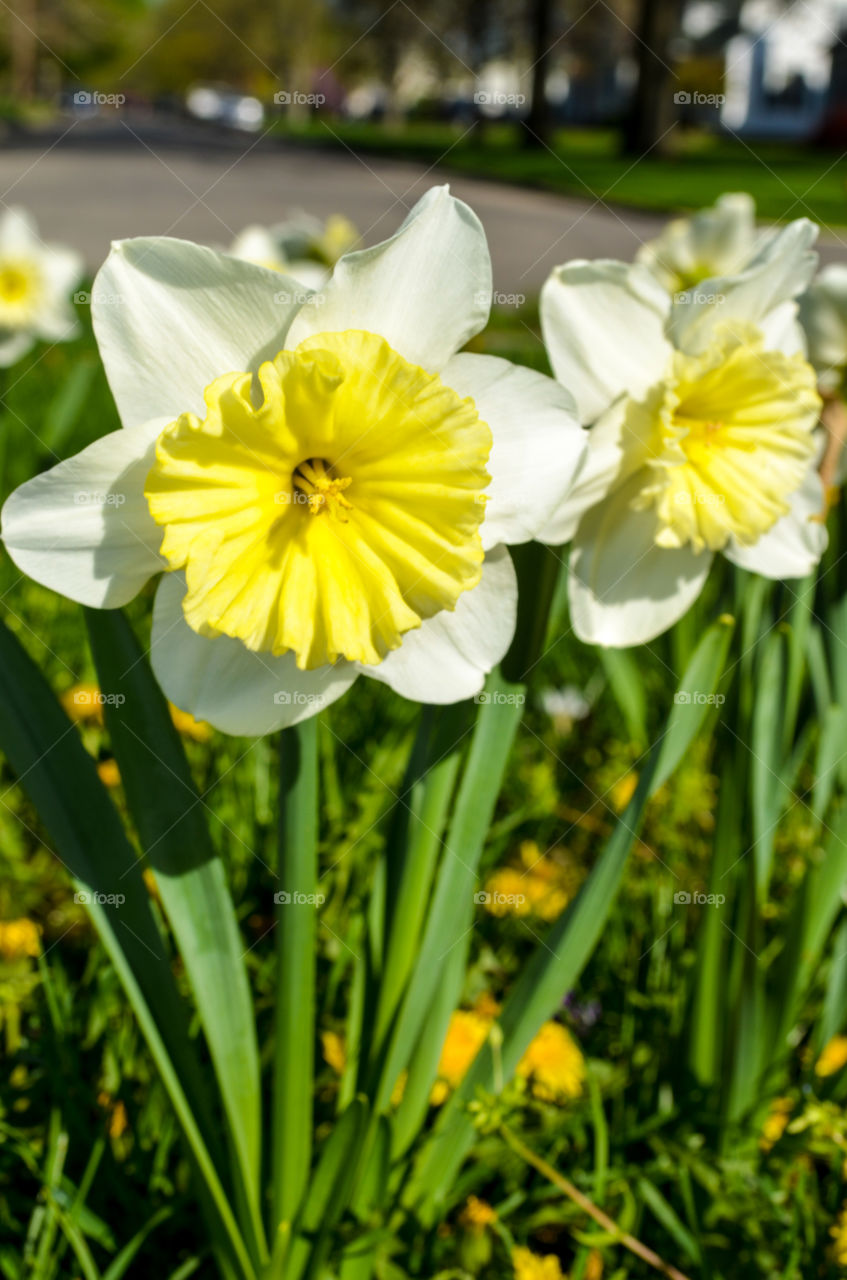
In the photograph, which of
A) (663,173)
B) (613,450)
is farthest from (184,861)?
(663,173)

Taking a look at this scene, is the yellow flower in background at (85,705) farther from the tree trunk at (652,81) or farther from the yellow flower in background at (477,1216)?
the tree trunk at (652,81)

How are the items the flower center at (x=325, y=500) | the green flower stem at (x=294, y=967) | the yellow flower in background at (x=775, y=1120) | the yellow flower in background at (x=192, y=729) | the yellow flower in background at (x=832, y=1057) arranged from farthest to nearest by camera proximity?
the yellow flower in background at (x=192, y=729) → the yellow flower in background at (x=832, y=1057) → the yellow flower in background at (x=775, y=1120) → the green flower stem at (x=294, y=967) → the flower center at (x=325, y=500)

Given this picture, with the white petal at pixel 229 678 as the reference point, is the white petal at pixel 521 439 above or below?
above

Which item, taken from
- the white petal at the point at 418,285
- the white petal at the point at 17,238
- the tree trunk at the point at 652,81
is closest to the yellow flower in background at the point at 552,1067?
the white petal at the point at 418,285

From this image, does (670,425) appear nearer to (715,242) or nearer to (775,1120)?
(775,1120)

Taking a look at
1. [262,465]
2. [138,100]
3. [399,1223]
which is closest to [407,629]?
[262,465]

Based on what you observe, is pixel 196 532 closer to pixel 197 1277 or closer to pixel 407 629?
pixel 407 629
